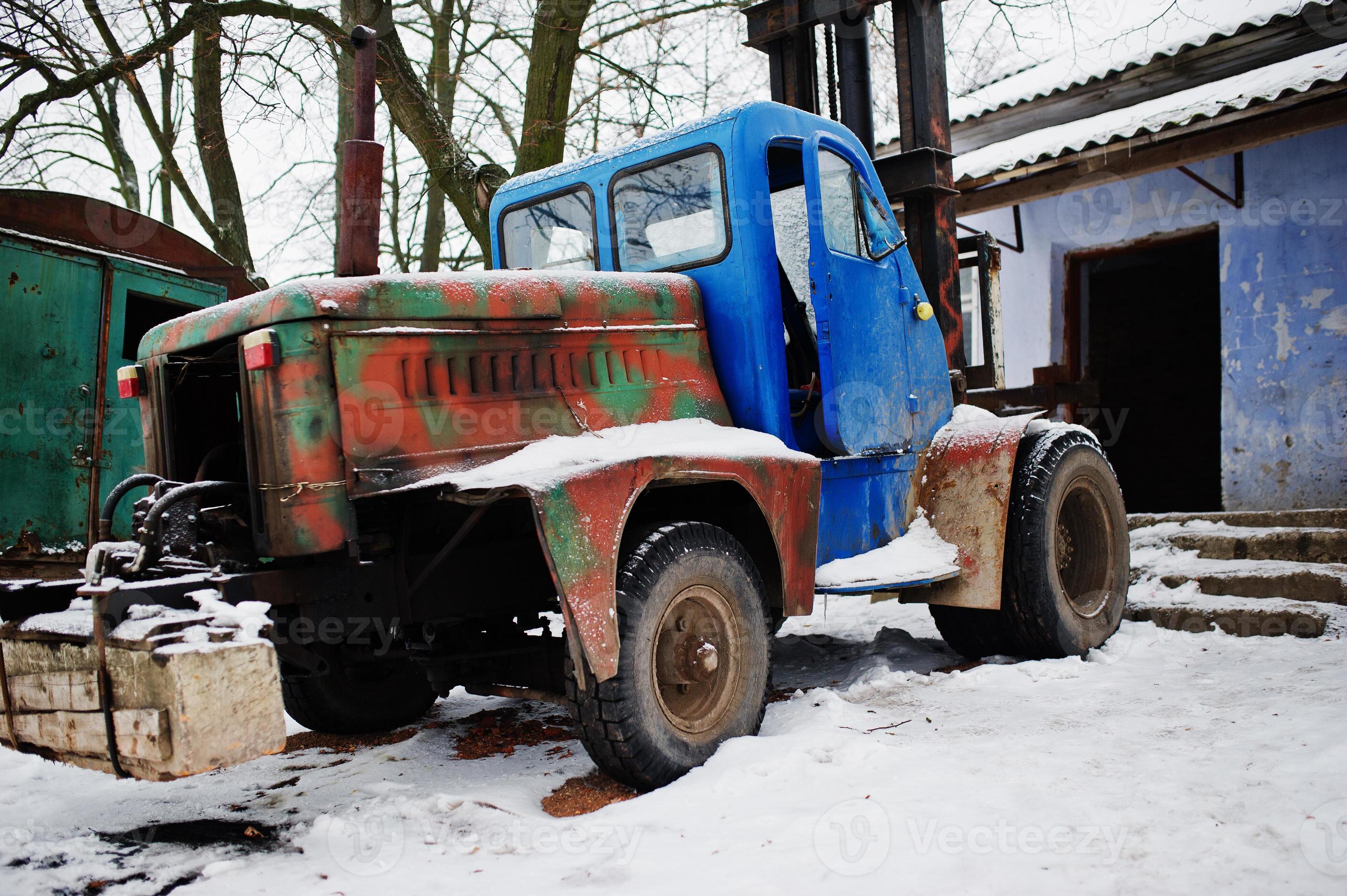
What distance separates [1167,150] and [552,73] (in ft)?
16.0

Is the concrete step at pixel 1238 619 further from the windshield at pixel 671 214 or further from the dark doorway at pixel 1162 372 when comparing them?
→ the dark doorway at pixel 1162 372

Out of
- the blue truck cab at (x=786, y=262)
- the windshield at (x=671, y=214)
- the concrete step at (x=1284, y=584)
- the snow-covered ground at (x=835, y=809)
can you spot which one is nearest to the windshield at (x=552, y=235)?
the blue truck cab at (x=786, y=262)

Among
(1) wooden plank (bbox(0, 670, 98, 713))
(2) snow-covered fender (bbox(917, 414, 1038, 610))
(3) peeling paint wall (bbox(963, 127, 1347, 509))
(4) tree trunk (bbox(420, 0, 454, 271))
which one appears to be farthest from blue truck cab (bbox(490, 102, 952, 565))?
(4) tree trunk (bbox(420, 0, 454, 271))

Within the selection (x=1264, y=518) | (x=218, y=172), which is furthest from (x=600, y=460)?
(x=218, y=172)

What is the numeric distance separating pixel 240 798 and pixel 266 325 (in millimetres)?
1667

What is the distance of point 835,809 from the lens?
3051mm

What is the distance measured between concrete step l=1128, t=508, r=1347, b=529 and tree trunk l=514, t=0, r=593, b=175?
5.27m

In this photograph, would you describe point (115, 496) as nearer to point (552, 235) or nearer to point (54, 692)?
point (54, 692)

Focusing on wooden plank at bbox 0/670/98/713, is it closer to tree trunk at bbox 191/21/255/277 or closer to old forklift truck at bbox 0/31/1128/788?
old forklift truck at bbox 0/31/1128/788

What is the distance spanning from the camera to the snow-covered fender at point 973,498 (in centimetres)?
480

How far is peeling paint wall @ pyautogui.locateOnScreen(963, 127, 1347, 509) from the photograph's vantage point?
738cm

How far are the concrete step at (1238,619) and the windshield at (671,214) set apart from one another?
3335mm

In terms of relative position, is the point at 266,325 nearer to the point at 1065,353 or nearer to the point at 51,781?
the point at 51,781

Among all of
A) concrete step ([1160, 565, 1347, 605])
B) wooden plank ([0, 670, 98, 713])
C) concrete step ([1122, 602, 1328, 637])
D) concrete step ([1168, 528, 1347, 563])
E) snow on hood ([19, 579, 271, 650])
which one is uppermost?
snow on hood ([19, 579, 271, 650])
